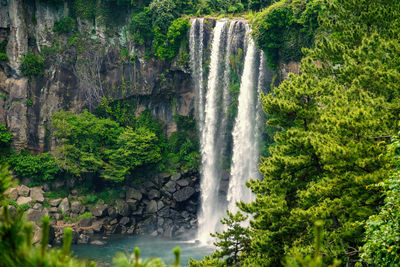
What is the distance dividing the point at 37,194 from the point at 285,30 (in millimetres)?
22769

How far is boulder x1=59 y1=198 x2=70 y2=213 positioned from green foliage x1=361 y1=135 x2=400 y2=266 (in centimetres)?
2651

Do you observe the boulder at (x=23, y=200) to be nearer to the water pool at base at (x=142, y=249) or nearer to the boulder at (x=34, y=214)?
the boulder at (x=34, y=214)

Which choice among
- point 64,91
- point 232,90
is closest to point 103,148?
point 64,91

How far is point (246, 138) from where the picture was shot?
96.3 feet

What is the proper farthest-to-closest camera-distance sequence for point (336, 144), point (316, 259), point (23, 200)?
point (23, 200), point (336, 144), point (316, 259)

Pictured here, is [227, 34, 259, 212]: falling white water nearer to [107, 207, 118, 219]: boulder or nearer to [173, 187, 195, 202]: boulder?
[173, 187, 195, 202]: boulder

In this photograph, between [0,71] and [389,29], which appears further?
[0,71]

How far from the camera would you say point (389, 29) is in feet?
43.6

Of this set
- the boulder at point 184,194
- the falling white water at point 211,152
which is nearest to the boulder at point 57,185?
the boulder at point 184,194

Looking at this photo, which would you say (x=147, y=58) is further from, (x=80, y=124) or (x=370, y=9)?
(x=370, y=9)

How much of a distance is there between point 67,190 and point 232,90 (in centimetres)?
1628

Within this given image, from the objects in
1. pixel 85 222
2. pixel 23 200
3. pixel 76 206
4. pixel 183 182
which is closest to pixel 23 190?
pixel 23 200

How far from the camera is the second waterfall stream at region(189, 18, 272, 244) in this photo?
28969 millimetres

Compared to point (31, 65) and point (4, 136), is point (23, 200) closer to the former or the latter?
point (4, 136)
